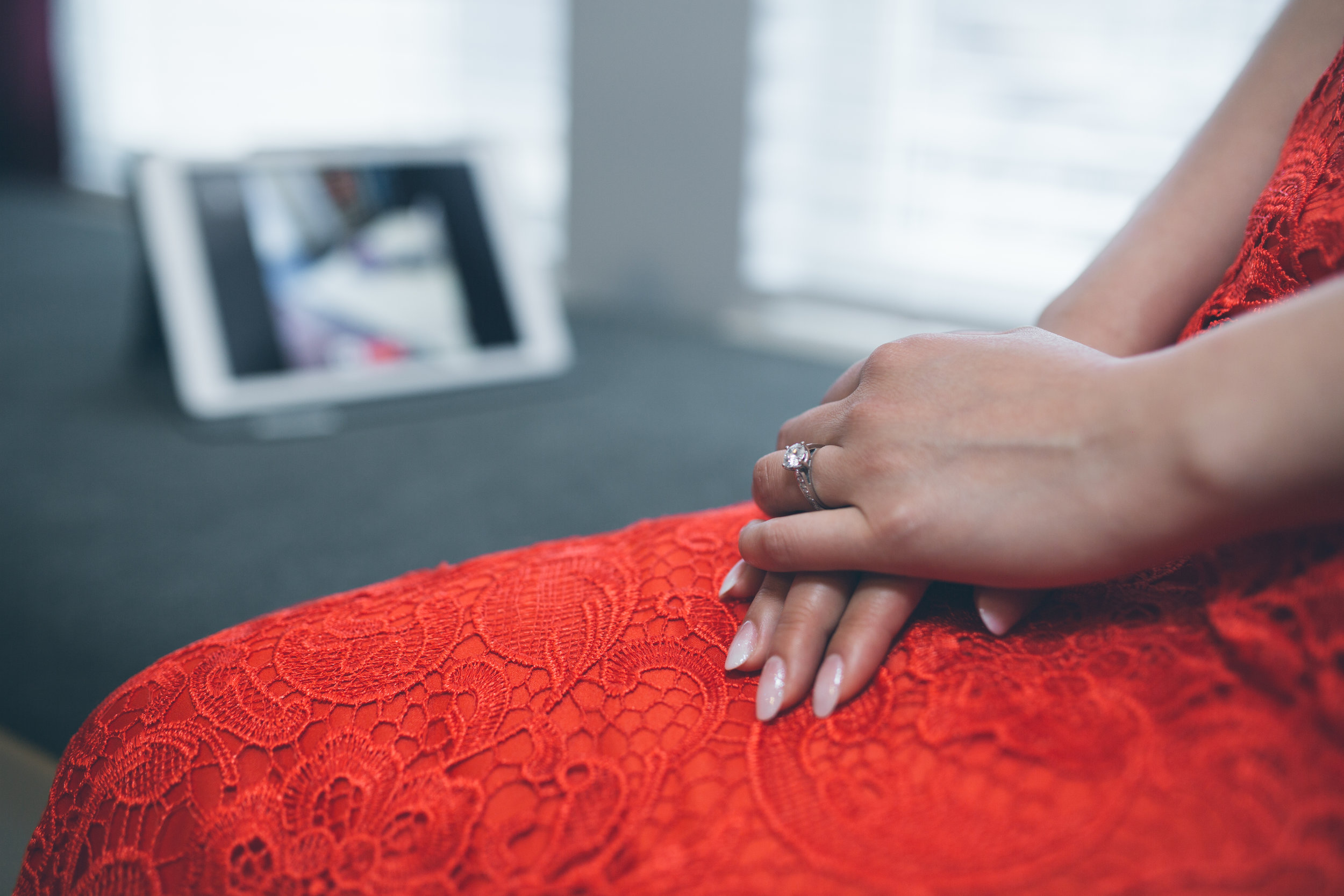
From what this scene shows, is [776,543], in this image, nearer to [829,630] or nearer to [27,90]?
[829,630]

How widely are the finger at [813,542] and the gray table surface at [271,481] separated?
1.90ft

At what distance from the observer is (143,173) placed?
129 centimetres

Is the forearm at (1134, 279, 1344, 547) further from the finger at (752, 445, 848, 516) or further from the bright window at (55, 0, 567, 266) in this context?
the bright window at (55, 0, 567, 266)

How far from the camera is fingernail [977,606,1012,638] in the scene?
15.7 inches

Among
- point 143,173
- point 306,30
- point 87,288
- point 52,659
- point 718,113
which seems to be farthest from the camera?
point 306,30

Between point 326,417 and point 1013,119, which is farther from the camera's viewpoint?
point 1013,119

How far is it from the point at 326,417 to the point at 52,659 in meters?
0.52

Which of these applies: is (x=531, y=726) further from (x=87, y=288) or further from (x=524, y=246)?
(x=87, y=288)

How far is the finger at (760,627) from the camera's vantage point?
1.39ft

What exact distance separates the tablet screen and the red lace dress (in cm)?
91

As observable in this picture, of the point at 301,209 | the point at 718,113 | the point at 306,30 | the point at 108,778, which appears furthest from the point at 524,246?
the point at 306,30

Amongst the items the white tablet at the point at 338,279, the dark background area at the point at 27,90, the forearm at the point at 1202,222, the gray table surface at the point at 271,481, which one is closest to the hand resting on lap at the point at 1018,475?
the forearm at the point at 1202,222

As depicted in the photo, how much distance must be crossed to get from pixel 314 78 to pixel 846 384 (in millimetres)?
2442

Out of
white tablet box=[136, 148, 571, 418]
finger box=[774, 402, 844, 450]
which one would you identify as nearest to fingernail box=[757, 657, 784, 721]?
finger box=[774, 402, 844, 450]
